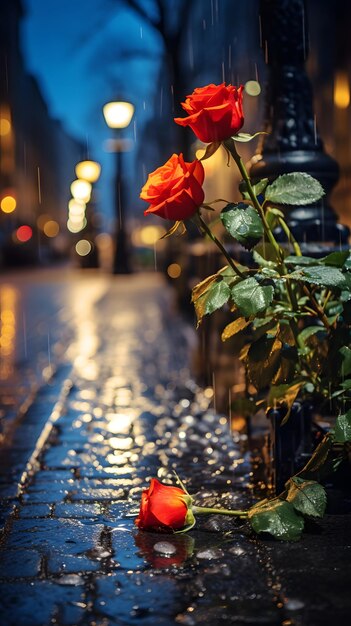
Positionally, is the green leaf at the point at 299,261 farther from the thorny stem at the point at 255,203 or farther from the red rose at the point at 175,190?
the red rose at the point at 175,190

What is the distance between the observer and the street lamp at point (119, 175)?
21016 millimetres

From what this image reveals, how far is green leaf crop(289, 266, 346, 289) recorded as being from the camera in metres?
2.89

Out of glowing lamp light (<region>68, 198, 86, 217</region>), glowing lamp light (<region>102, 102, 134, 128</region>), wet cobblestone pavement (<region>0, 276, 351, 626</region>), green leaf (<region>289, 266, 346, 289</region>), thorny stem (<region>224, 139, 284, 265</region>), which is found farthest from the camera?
glowing lamp light (<region>68, 198, 86, 217</region>)

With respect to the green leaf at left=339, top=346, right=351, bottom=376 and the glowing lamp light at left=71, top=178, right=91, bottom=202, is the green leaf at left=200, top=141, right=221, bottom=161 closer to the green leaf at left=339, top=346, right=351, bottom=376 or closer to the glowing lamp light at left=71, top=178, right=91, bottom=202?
the green leaf at left=339, top=346, right=351, bottom=376

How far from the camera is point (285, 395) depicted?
133 inches

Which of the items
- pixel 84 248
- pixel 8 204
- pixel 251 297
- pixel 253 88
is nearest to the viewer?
pixel 251 297

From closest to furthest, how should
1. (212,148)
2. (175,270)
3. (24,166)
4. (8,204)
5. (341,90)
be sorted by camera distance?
(212,148) → (341,90) → (175,270) → (8,204) → (24,166)

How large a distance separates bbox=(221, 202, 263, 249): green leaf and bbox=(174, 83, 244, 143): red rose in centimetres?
27

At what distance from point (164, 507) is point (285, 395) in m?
0.72

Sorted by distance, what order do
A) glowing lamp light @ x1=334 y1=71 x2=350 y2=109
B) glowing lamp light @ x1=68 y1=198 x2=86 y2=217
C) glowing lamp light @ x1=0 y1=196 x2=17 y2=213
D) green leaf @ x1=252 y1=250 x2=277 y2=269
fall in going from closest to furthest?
1. green leaf @ x1=252 y1=250 x2=277 y2=269
2. glowing lamp light @ x1=334 y1=71 x2=350 y2=109
3. glowing lamp light @ x1=68 y1=198 x2=86 y2=217
4. glowing lamp light @ x1=0 y1=196 x2=17 y2=213

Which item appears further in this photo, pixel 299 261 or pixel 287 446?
pixel 287 446

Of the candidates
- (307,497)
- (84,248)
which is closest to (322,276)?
(307,497)

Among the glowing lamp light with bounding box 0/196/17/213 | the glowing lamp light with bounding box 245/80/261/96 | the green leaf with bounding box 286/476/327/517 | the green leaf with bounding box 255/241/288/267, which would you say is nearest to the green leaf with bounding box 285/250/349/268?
the green leaf with bounding box 255/241/288/267

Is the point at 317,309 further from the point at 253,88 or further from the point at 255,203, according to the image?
the point at 253,88
